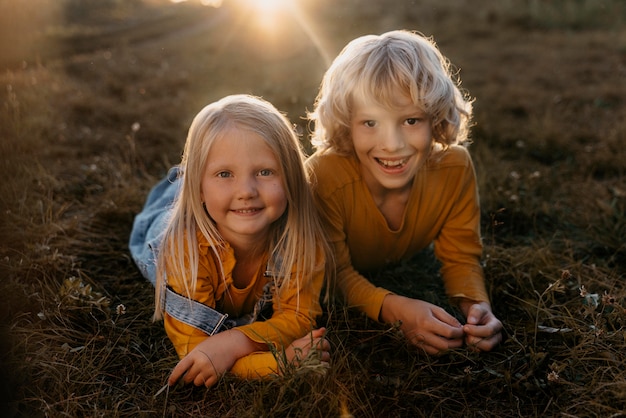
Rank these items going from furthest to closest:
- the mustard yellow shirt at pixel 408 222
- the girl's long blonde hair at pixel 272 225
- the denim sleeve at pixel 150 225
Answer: the denim sleeve at pixel 150 225 < the mustard yellow shirt at pixel 408 222 < the girl's long blonde hair at pixel 272 225

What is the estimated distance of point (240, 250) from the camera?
2486 mm

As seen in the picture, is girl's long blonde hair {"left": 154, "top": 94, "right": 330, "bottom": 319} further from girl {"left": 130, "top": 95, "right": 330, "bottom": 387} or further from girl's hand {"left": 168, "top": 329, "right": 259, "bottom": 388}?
girl's hand {"left": 168, "top": 329, "right": 259, "bottom": 388}

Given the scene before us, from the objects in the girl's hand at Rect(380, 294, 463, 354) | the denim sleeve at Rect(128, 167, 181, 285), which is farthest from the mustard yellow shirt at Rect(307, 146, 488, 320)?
the denim sleeve at Rect(128, 167, 181, 285)

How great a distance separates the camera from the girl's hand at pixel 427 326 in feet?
7.70

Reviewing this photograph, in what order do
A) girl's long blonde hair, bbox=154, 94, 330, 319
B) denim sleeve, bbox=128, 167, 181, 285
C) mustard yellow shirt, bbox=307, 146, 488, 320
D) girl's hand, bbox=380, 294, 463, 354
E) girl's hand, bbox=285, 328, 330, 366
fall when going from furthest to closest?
denim sleeve, bbox=128, 167, 181, 285, mustard yellow shirt, bbox=307, 146, 488, 320, girl's hand, bbox=380, 294, 463, 354, girl's long blonde hair, bbox=154, 94, 330, 319, girl's hand, bbox=285, 328, 330, 366

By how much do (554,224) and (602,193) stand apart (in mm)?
596

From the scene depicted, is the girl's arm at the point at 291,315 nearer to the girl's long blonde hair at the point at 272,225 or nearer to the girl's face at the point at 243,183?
the girl's long blonde hair at the point at 272,225

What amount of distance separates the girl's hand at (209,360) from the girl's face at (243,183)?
452 mm

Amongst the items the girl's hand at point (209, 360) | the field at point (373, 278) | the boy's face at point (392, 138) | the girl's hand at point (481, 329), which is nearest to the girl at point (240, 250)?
the girl's hand at point (209, 360)

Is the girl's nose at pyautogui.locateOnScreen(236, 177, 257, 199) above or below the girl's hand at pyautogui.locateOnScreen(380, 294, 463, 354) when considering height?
above

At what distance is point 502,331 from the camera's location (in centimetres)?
259

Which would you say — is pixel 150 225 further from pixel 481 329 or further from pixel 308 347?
pixel 481 329

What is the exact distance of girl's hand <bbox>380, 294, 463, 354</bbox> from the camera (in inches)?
92.4

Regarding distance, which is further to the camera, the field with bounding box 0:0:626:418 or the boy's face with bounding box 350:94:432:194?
the boy's face with bounding box 350:94:432:194
